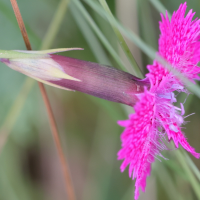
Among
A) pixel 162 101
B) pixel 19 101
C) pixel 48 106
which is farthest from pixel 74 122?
pixel 162 101

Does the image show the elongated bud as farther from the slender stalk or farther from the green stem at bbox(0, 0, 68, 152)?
the green stem at bbox(0, 0, 68, 152)

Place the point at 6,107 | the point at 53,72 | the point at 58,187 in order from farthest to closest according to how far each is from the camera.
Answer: the point at 58,187 → the point at 6,107 → the point at 53,72

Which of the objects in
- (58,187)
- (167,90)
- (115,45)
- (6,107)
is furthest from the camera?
(58,187)

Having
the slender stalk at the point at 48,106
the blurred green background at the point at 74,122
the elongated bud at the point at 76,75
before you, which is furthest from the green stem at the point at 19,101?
the elongated bud at the point at 76,75

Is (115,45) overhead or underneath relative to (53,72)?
overhead

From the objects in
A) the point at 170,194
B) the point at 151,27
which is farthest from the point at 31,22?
the point at 170,194

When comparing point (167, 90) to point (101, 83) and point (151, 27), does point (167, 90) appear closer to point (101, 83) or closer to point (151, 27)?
point (101, 83)

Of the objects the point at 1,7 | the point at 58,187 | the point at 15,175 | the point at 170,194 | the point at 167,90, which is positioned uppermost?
the point at 1,7
